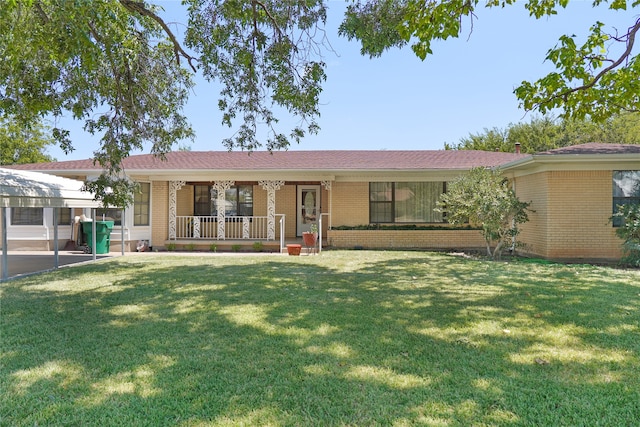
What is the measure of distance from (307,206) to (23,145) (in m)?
31.8

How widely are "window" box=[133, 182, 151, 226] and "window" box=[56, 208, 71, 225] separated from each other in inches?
115

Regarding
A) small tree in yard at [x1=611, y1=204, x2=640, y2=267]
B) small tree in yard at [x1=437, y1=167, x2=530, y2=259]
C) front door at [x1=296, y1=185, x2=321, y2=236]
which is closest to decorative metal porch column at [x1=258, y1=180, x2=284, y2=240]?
front door at [x1=296, y1=185, x2=321, y2=236]

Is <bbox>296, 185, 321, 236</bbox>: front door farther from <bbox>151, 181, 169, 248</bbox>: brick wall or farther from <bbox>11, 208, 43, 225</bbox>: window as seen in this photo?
<bbox>11, 208, 43, 225</bbox>: window

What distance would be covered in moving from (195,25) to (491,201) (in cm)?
897

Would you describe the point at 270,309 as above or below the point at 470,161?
below

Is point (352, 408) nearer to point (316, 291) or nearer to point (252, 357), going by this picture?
point (252, 357)

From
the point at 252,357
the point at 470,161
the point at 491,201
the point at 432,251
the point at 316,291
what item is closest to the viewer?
the point at 252,357

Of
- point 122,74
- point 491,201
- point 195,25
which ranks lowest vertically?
point 491,201

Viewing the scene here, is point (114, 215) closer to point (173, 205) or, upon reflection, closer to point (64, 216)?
point (173, 205)

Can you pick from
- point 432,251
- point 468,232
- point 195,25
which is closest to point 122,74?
point 195,25

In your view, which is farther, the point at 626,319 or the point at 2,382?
the point at 626,319

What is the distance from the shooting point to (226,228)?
16.0 meters

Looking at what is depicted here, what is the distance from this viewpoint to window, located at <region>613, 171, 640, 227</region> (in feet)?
37.9

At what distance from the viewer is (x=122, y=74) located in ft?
30.0
